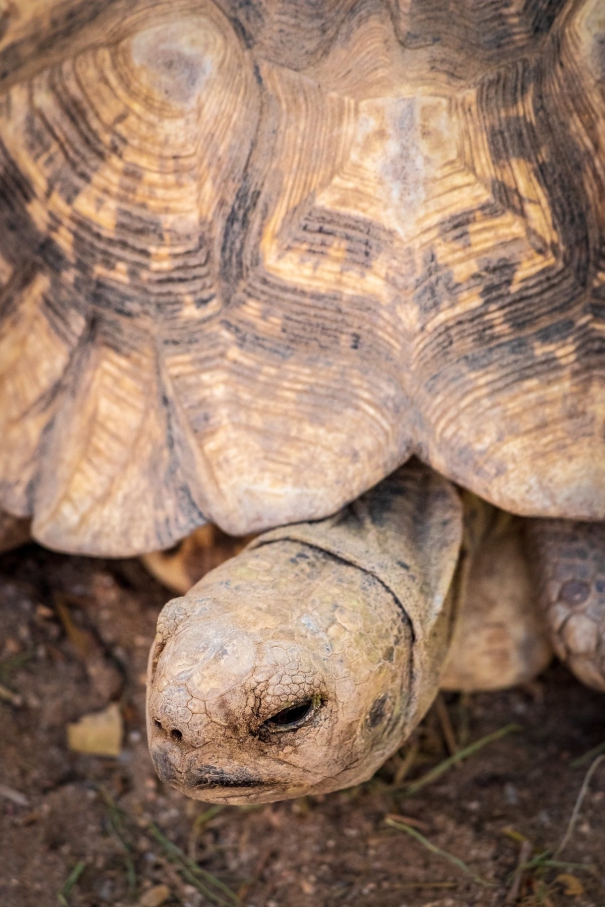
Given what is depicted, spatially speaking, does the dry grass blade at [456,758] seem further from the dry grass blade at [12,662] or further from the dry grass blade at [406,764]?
the dry grass blade at [12,662]

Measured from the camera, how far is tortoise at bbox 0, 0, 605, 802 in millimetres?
1925

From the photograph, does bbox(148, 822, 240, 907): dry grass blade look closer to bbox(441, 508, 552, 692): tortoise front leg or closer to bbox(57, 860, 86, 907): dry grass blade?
bbox(57, 860, 86, 907): dry grass blade

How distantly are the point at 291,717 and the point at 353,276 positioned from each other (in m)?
0.90

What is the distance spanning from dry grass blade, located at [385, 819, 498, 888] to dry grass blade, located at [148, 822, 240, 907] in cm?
41

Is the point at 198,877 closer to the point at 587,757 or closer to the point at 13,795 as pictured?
the point at 13,795

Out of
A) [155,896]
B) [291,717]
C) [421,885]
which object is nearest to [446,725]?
[421,885]

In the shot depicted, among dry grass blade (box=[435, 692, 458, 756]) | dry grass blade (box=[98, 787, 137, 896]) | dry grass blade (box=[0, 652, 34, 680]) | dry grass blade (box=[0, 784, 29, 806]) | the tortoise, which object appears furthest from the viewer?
dry grass blade (box=[0, 652, 34, 680])

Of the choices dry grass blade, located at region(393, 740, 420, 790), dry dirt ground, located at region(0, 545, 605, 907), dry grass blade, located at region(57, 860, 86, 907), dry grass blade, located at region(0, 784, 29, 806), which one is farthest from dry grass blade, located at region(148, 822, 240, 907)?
dry grass blade, located at region(393, 740, 420, 790)

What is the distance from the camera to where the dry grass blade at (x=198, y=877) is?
213 centimetres

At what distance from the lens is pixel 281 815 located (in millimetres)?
2289

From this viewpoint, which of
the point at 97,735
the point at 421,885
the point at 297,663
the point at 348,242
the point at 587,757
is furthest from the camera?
the point at 97,735

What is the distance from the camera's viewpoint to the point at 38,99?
7.22 ft

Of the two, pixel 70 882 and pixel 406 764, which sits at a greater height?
pixel 70 882

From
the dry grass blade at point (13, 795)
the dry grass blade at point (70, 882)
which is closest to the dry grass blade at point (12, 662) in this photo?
the dry grass blade at point (13, 795)
